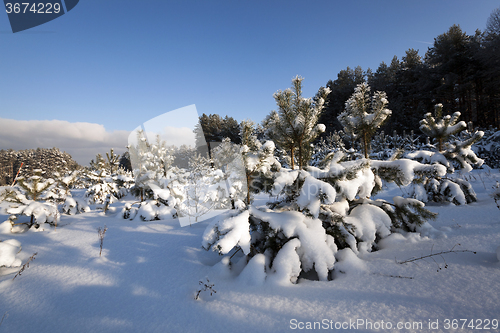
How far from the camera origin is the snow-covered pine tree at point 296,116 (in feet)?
9.41

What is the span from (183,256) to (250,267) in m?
1.41

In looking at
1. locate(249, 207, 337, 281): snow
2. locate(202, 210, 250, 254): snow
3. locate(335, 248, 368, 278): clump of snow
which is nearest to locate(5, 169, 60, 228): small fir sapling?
locate(202, 210, 250, 254): snow

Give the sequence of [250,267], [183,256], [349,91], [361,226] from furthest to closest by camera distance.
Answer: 1. [349,91]
2. [183,256]
3. [361,226]
4. [250,267]

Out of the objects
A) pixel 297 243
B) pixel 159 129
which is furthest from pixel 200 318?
pixel 159 129

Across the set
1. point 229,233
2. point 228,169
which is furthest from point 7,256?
point 228,169

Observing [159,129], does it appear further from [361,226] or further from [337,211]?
Result: [361,226]

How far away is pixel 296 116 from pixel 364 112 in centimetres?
125

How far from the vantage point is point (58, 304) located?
223 cm

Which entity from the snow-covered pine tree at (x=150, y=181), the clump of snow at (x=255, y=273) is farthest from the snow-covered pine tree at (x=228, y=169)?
the snow-covered pine tree at (x=150, y=181)

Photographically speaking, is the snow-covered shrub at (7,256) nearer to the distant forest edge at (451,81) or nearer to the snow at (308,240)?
the snow at (308,240)

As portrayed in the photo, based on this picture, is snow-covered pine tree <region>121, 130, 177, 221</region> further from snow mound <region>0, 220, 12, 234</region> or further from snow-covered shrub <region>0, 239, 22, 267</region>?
snow-covered shrub <region>0, 239, 22, 267</region>

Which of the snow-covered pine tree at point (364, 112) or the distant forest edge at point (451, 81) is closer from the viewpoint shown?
the snow-covered pine tree at point (364, 112)

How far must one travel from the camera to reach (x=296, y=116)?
2.89 m

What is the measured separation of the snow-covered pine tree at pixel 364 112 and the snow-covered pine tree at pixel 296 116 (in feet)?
2.24
